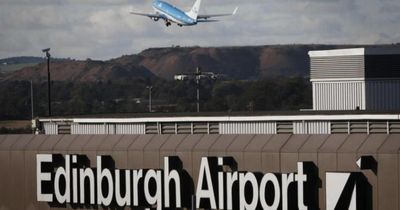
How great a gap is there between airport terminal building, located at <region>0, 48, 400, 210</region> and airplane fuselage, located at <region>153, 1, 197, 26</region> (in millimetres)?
73587

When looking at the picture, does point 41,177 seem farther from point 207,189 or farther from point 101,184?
point 207,189

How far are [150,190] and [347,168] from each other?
9879 millimetres

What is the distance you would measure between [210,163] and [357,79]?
48170 mm

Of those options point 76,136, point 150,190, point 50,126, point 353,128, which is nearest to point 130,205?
point 150,190

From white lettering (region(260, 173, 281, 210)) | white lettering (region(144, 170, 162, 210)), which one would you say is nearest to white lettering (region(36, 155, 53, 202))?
white lettering (region(144, 170, 162, 210))

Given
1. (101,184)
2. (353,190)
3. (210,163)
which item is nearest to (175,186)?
(210,163)

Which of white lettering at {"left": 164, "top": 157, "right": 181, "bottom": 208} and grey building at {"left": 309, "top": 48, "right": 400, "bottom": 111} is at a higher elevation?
grey building at {"left": 309, "top": 48, "right": 400, "bottom": 111}

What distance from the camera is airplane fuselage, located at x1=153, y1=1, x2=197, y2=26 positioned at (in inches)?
5747

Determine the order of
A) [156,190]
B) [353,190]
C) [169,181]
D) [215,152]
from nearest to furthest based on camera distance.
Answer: [353,190], [215,152], [169,181], [156,190]

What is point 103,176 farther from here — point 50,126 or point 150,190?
point 50,126

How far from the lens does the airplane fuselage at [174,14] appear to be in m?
146

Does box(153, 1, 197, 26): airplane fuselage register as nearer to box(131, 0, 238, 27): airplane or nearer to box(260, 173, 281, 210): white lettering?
box(131, 0, 238, 27): airplane

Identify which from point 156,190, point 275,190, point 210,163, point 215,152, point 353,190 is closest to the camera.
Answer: point 353,190

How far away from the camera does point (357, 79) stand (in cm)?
9938
